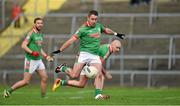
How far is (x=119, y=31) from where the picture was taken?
128 ft

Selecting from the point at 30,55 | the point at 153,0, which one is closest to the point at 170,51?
the point at 153,0

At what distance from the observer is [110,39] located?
36.9 meters

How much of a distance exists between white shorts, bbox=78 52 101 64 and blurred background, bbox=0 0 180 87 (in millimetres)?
13014

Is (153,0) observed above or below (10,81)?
above

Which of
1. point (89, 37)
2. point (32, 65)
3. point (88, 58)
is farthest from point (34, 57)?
point (89, 37)

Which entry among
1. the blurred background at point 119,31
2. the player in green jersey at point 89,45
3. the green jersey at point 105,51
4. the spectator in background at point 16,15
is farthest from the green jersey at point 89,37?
the spectator in background at point 16,15

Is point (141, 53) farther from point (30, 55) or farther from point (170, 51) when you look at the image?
point (30, 55)

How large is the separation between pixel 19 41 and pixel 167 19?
267 inches

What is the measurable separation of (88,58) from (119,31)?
16747mm

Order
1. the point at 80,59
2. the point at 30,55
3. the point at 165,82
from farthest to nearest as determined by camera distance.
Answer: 1. the point at 165,82
2. the point at 30,55
3. the point at 80,59

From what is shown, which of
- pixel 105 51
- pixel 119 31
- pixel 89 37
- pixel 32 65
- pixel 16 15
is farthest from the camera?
pixel 16 15

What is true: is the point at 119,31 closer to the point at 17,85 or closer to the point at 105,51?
the point at 17,85

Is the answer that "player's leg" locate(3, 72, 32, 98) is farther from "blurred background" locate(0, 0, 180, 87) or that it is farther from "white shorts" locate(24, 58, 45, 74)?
"blurred background" locate(0, 0, 180, 87)

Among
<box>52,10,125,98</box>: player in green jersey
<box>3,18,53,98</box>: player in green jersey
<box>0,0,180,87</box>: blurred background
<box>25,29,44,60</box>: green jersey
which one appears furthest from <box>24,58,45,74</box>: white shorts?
<box>0,0,180,87</box>: blurred background
